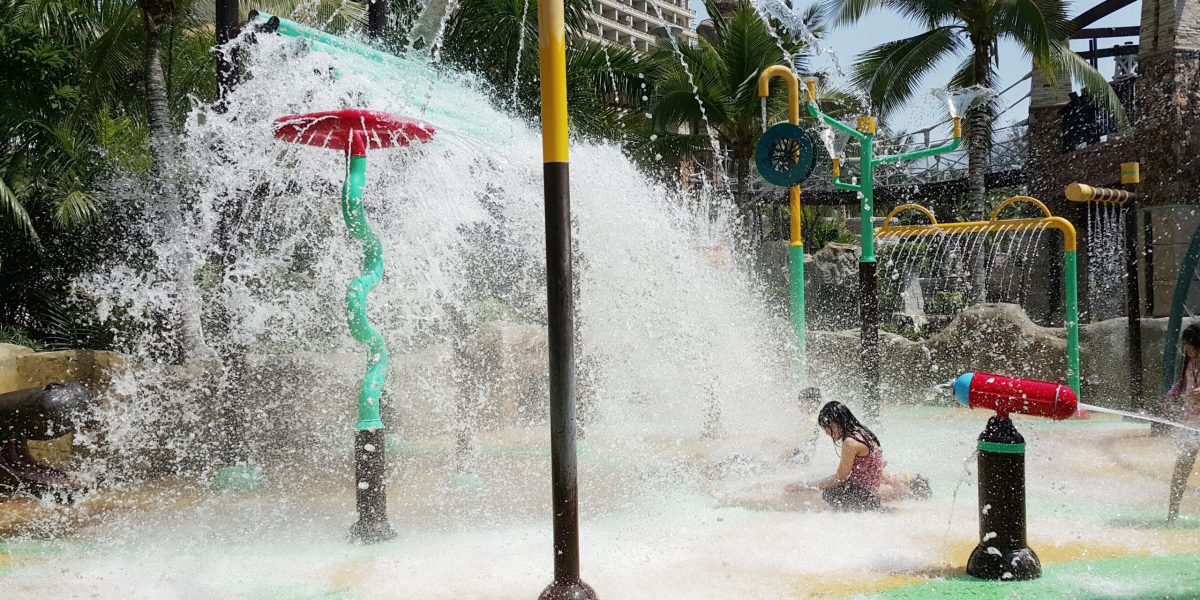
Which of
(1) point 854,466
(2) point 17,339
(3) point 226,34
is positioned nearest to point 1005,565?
(1) point 854,466

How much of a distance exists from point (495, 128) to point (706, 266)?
12.3 ft

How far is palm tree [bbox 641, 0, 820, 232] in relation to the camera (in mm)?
20375

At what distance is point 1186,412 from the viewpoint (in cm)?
581

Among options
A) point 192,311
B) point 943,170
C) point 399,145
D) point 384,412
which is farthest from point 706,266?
point 943,170

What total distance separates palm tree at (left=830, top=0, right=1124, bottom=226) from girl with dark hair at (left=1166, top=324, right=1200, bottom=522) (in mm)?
13348

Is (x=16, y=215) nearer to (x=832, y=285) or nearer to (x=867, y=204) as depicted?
(x=867, y=204)

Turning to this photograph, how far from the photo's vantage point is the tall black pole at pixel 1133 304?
948 centimetres

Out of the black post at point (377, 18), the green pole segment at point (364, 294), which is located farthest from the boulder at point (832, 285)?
the green pole segment at point (364, 294)

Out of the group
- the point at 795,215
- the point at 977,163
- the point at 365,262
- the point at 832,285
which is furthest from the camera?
the point at 832,285

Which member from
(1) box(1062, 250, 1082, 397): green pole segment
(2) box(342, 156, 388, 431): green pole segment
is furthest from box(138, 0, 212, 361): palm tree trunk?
(1) box(1062, 250, 1082, 397): green pole segment

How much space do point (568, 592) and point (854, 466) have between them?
9.17ft

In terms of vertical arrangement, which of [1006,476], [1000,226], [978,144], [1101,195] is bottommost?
[1006,476]

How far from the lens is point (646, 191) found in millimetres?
9617

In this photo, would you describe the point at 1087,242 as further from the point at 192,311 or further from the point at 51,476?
the point at 51,476
